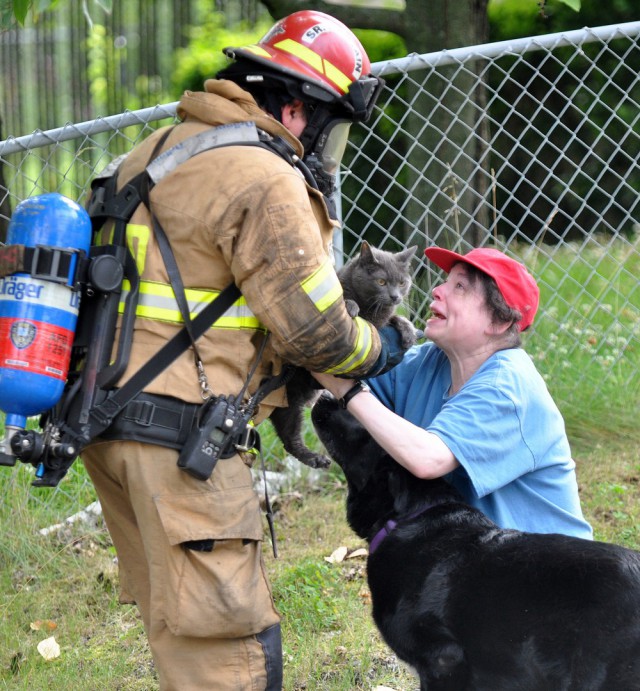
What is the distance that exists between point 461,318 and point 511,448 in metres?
0.47

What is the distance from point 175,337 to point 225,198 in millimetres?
398

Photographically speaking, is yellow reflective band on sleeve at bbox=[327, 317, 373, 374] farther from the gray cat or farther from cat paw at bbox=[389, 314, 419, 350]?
cat paw at bbox=[389, 314, 419, 350]

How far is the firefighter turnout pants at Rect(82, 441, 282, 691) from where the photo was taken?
266 cm

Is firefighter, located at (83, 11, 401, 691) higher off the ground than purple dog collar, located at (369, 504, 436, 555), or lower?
higher

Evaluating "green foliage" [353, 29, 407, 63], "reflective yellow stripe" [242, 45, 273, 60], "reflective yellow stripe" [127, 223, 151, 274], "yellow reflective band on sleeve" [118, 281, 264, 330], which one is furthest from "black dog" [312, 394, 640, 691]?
"green foliage" [353, 29, 407, 63]

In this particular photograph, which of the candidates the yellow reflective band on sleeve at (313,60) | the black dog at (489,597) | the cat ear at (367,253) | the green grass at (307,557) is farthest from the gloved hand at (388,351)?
the green grass at (307,557)

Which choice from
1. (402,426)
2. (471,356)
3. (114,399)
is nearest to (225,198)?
(114,399)

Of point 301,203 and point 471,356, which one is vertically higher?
point 301,203

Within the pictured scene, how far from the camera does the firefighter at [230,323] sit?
2.58 metres

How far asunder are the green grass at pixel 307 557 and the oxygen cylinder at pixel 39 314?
5.41ft

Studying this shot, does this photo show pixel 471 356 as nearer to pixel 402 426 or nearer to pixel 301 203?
pixel 402 426

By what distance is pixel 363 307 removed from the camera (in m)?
3.80

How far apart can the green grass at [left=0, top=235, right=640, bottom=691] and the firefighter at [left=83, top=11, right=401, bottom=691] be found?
3.55 feet

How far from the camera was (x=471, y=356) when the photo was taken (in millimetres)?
3229
